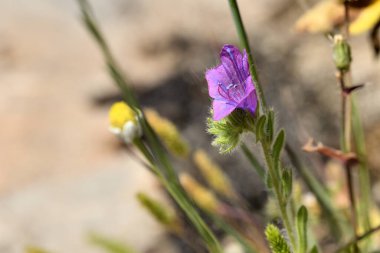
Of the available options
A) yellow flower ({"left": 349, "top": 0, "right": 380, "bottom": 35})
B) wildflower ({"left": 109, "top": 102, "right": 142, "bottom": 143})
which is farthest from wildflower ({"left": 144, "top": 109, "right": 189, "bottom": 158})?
yellow flower ({"left": 349, "top": 0, "right": 380, "bottom": 35})

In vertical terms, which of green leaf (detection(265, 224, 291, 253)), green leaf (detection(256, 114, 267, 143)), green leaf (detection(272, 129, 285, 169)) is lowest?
green leaf (detection(265, 224, 291, 253))

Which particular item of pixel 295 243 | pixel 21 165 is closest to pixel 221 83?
pixel 295 243

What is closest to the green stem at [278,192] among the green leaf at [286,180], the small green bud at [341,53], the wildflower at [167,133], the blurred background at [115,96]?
the green leaf at [286,180]

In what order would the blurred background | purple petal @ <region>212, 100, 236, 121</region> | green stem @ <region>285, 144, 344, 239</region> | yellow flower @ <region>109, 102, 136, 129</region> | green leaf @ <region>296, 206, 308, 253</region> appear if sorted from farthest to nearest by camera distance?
the blurred background, green stem @ <region>285, 144, 344, 239</region>, yellow flower @ <region>109, 102, 136, 129</region>, green leaf @ <region>296, 206, 308, 253</region>, purple petal @ <region>212, 100, 236, 121</region>

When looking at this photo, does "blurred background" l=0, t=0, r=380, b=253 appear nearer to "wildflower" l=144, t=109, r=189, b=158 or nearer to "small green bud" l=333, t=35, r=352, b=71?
"wildflower" l=144, t=109, r=189, b=158

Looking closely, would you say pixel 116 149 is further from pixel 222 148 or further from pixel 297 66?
pixel 222 148

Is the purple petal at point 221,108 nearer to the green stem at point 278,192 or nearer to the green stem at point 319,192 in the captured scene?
the green stem at point 278,192

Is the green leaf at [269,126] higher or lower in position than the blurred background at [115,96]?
lower
